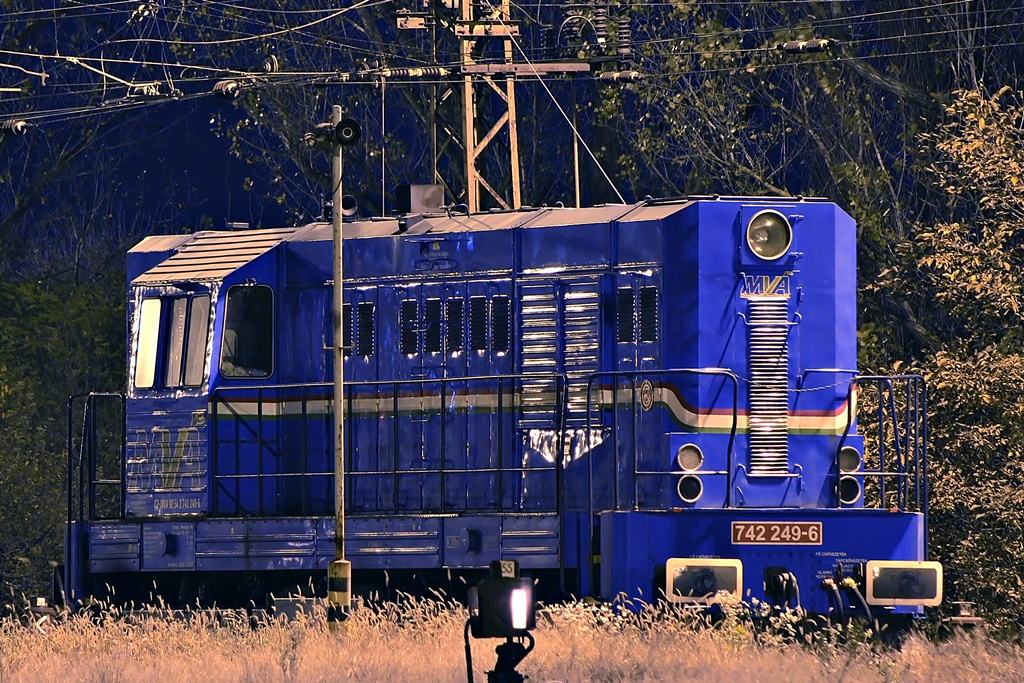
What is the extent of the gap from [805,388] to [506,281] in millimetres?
2556

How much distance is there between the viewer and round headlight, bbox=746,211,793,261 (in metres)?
15.8

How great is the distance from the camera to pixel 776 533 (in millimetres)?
14734

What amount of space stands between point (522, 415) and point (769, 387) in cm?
199

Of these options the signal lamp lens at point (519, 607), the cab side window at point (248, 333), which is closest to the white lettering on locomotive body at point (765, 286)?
the cab side window at point (248, 333)

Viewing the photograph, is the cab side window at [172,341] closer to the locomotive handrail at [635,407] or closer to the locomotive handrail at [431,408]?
the locomotive handrail at [431,408]

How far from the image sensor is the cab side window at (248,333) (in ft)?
56.2

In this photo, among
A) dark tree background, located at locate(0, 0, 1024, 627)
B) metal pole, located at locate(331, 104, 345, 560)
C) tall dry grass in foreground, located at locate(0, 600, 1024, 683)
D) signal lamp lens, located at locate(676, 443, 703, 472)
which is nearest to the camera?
tall dry grass in foreground, located at locate(0, 600, 1024, 683)

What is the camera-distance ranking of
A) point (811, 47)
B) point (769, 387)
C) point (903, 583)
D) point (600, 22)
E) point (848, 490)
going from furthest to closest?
point (600, 22), point (811, 47), point (848, 490), point (769, 387), point (903, 583)

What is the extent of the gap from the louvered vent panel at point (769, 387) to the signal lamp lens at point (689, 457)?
51cm

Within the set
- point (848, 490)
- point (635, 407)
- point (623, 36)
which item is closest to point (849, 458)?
point (848, 490)

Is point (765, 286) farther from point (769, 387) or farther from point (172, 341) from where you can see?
point (172, 341)

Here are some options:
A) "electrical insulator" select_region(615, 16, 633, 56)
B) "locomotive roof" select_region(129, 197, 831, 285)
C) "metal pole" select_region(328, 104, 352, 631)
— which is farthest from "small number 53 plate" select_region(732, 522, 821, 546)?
"electrical insulator" select_region(615, 16, 633, 56)

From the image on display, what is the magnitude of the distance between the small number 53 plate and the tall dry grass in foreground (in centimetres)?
70

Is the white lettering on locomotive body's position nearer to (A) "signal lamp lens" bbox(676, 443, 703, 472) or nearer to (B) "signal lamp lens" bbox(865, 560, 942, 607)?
(A) "signal lamp lens" bbox(676, 443, 703, 472)
